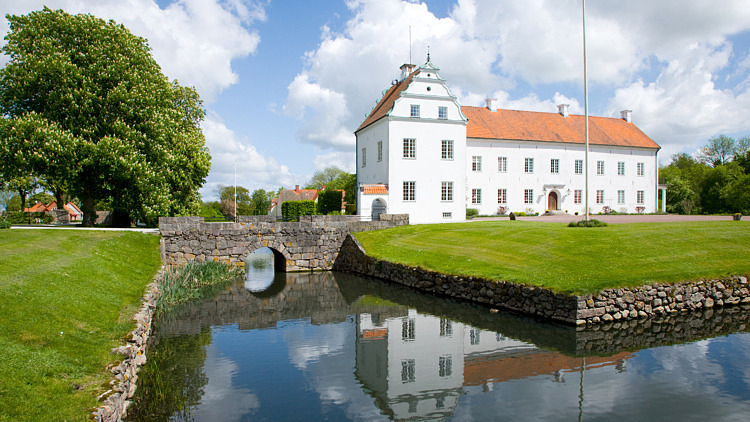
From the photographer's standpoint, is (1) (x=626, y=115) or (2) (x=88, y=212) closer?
(2) (x=88, y=212)

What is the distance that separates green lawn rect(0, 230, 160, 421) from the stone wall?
9.58 m

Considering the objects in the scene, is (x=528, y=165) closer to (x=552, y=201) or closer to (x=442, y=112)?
(x=552, y=201)

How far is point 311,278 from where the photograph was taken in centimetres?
2178

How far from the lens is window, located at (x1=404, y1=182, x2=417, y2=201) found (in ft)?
100

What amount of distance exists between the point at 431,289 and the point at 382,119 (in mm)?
16727

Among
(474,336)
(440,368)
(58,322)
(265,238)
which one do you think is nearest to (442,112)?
(265,238)

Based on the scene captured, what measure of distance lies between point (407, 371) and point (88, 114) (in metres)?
21.1

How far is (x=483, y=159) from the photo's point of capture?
36.8 metres

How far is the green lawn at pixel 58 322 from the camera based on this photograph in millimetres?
5211

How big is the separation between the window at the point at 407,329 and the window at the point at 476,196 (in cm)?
2467

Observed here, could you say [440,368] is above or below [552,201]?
below

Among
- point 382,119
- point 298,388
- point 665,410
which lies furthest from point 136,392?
point 382,119

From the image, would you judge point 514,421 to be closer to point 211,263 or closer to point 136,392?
point 136,392

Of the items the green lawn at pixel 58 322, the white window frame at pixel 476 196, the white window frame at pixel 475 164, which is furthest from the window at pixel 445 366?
the white window frame at pixel 475 164
